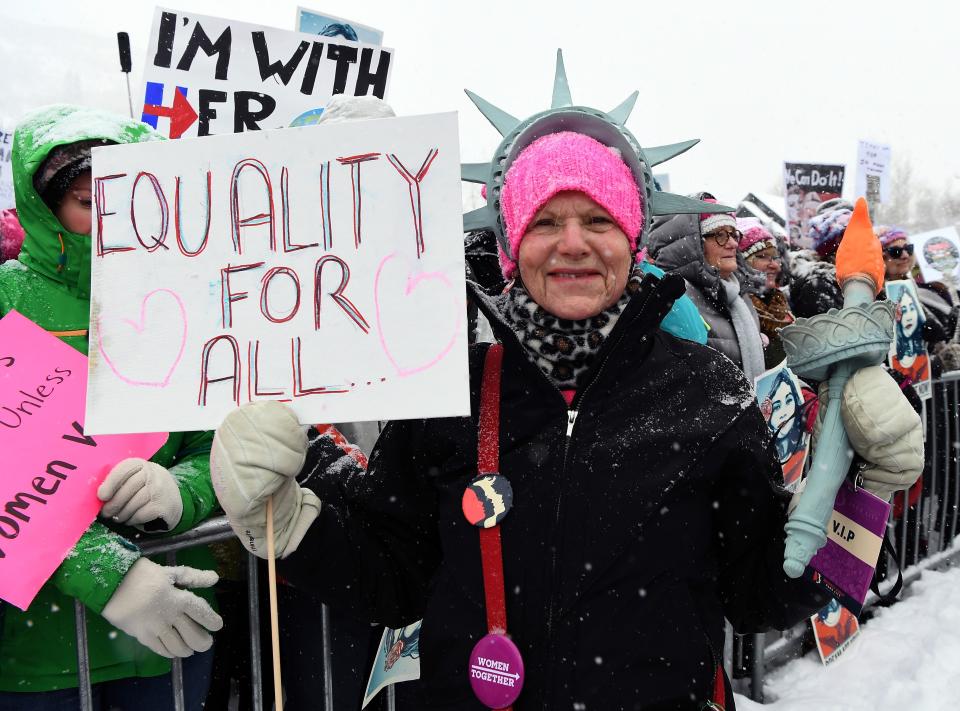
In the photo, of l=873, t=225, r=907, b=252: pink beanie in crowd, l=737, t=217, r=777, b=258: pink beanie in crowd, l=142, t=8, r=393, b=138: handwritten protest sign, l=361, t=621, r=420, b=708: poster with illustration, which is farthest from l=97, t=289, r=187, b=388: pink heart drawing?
l=873, t=225, r=907, b=252: pink beanie in crowd

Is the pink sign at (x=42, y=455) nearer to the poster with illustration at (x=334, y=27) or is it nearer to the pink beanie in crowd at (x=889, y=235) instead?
the poster with illustration at (x=334, y=27)

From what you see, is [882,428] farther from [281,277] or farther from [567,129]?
[281,277]

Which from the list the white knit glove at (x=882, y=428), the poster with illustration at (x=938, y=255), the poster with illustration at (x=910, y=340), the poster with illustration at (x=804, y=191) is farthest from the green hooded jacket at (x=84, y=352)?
the poster with illustration at (x=938, y=255)

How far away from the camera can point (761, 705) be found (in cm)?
379

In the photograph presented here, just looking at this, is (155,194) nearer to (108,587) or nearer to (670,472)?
(108,587)

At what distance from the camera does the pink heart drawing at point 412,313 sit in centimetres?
154

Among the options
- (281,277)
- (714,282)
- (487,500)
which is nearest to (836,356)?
(487,500)

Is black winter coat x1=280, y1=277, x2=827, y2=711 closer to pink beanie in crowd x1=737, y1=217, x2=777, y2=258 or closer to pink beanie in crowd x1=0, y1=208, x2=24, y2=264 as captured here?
pink beanie in crowd x1=0, y1=208, x2=24, y2=264

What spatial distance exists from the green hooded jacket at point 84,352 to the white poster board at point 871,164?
815 cm

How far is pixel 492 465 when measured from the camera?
1593 mm

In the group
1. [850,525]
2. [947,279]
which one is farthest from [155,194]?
[947,279]

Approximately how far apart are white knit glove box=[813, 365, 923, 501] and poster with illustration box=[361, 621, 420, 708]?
1.26m

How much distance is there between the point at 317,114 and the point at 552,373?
2.83m

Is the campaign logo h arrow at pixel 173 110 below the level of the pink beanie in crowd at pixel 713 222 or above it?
A: above
